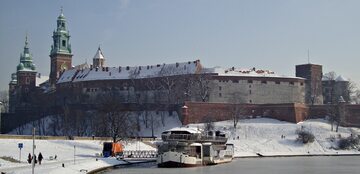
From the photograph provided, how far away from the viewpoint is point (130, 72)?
114000mm

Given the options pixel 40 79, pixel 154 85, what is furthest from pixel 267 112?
pixel 40 79

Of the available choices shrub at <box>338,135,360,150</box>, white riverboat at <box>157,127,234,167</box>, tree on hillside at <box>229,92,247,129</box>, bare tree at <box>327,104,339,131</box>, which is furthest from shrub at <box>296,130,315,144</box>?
white riverboat at <box>157,127,234,167</box>

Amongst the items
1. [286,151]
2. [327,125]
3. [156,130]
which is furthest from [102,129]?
[327,125]

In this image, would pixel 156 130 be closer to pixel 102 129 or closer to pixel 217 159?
pixel 102 129

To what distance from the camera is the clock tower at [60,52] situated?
11788 cm

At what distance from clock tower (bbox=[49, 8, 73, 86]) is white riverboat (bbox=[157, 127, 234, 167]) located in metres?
67.2

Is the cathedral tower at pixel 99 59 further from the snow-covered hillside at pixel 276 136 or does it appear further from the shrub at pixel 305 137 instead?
the shrub at pixel 305 137

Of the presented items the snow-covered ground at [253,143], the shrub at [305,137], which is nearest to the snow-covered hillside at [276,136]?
the snow-covered ground at [253,143]

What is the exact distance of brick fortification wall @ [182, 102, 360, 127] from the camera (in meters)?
91.4

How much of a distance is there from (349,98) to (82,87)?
174 ft

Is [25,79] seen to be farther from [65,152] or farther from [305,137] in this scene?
[65,152]

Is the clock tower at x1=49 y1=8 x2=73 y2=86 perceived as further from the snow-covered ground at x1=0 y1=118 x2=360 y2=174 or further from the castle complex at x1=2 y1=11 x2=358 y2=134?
the snow-covered ground at x1=0 y1=118 x2=360 y2=174

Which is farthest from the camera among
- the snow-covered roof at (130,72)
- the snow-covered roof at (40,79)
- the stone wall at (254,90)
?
the snow-covered roof at (40,79)

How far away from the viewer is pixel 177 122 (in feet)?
302
